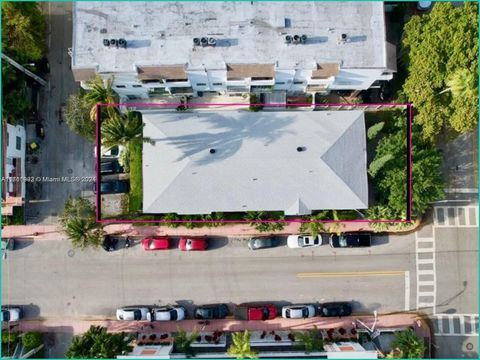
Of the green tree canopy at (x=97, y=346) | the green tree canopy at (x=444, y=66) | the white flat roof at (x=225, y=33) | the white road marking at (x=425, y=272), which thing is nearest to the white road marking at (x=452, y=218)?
the white road marking at (x=425, y=272)

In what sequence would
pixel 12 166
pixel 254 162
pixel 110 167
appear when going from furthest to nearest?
1. pixel 110 167
2. pixel 12 166
3. pixel 254 162

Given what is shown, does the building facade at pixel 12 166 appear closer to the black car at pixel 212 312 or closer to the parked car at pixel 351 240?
the black car at pixel 212 312

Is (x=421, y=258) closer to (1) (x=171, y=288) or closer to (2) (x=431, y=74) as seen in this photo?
(2) (x=431, y=74)

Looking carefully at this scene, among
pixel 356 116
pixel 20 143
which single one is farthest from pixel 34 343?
pixel 356 116

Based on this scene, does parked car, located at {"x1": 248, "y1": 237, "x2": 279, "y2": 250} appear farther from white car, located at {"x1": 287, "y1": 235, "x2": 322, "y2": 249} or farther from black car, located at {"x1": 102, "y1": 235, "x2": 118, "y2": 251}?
black car, located at {"x1": 102, "y1": 235, "x2": 118, "y2": 251}

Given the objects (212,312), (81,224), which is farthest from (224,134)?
(212,312)

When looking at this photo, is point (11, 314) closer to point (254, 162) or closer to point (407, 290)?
point (254, 162)
